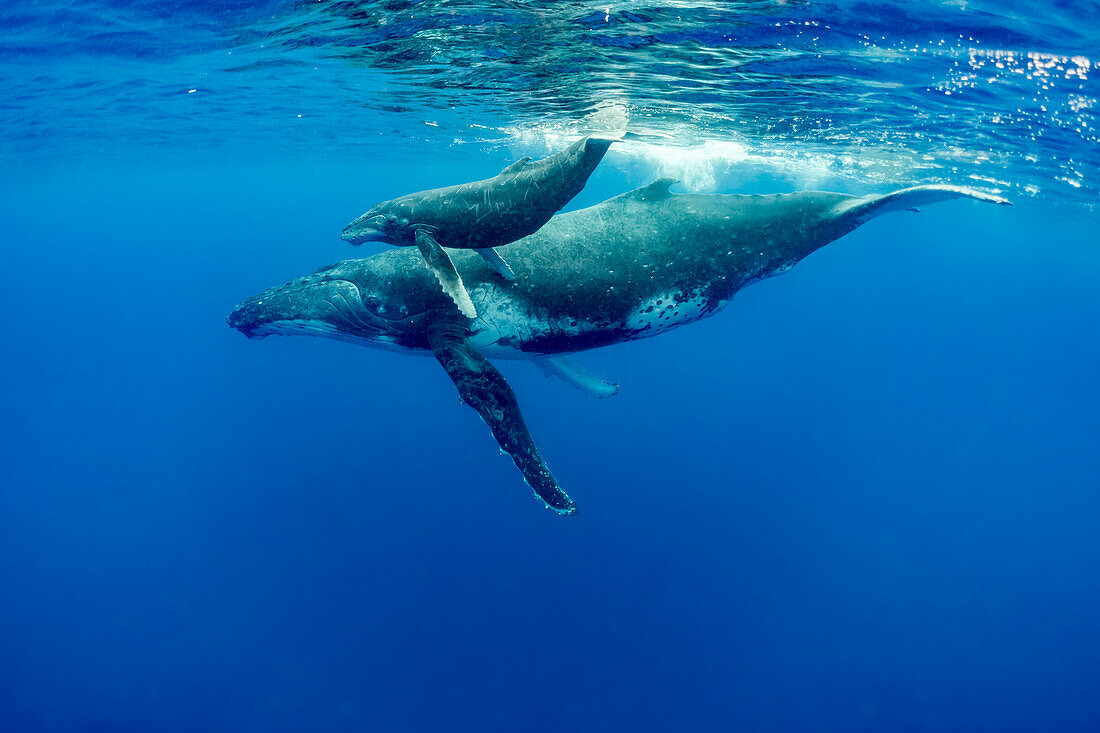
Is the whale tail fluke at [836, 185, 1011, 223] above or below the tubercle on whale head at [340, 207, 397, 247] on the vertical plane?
above

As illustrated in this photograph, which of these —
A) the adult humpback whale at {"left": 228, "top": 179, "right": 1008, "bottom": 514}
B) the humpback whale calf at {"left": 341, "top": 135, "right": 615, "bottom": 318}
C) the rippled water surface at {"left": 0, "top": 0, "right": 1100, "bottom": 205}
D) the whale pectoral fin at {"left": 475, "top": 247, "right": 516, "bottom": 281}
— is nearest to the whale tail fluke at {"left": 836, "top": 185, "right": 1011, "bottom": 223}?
the adult humpback whale at {"left": 228, "top": 179, "right": 1008, "bottom": 514}

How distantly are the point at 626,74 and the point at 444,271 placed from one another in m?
9.79

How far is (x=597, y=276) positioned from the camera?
5.82m

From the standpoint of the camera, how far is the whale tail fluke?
18.5 ft

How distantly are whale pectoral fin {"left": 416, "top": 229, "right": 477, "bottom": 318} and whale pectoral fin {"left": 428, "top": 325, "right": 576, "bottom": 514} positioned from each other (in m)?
0.89

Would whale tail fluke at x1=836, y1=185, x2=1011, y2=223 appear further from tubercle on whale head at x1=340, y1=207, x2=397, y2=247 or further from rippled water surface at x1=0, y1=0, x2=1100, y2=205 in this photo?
tubercle on whale head at x1=340, y1=207, x2=397, y2=247

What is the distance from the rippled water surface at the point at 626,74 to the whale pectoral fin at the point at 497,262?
551cm

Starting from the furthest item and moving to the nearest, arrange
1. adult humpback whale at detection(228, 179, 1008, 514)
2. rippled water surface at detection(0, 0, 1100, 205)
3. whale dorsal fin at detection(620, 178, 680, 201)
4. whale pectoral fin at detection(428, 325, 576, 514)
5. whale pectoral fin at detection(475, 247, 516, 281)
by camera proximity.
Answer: rippled water surface at detection(0, 0, 1100, 205) → whale dorsal fin at detection(620, 178, 680, 201) → adult humpback whale at detection(228, 179, 1008, 514) → whale pectoral fin at detection(475, 247, 516, 281) → whale pectoral fin at detection(428, 325, 576, 514)

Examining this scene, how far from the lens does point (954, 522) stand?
30281mm

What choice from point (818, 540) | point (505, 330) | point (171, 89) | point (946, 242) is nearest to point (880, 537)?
point (818, 540)

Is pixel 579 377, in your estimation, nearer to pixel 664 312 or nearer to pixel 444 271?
pixel 664 312

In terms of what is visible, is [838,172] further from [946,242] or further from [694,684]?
[946,242]

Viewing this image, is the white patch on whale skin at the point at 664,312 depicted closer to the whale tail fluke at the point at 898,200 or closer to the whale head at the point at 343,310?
the whale tail fluke at the point at 898,200

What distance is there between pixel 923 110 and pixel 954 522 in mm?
25855
